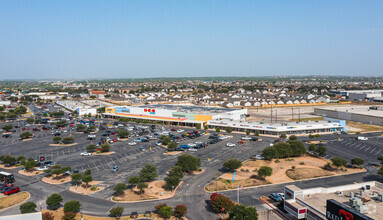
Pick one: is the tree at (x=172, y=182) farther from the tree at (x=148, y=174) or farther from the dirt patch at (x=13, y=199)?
the dirt patch at (x=13, y=199)

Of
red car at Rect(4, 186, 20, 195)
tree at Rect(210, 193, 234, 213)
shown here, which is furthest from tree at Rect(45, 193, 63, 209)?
tree at Rect(210, 193, 234, 213)

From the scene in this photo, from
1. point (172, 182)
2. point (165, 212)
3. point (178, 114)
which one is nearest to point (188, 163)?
point (172, 182)

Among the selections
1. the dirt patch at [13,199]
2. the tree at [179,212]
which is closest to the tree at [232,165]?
the tree at [179,212]

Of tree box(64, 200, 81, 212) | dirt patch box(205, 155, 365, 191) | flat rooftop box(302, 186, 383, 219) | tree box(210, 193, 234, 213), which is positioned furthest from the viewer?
dirt patch box(205, 155, 365, 191)

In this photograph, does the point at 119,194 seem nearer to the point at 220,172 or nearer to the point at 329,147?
the point at 220,172

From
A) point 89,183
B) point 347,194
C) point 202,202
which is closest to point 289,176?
point 347,194

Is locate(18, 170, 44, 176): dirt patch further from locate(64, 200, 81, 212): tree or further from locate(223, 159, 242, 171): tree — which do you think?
locate(223, 159, 242, 171): tree
